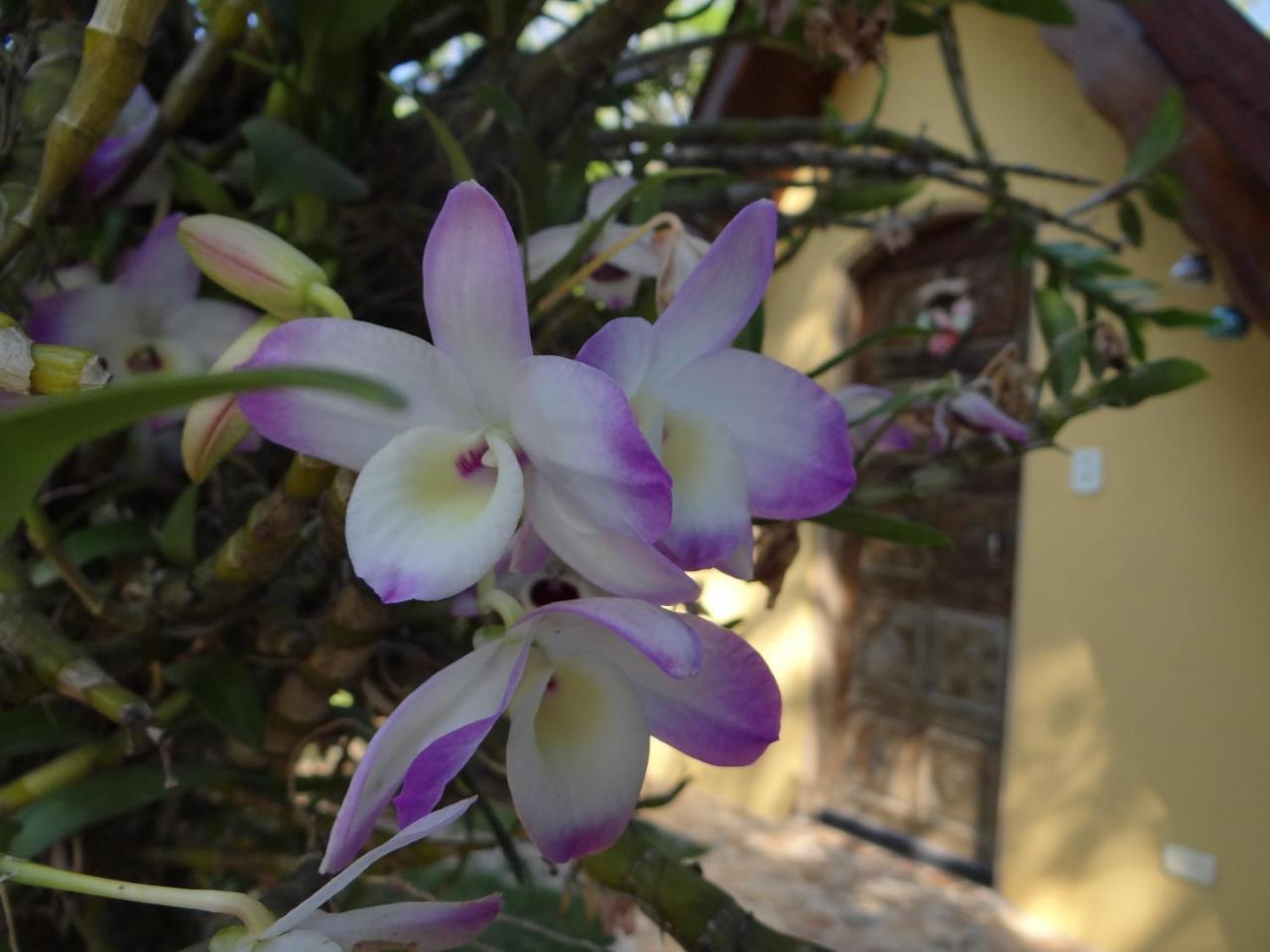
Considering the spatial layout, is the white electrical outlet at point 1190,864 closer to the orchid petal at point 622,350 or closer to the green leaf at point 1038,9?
the green leaf at point 1038,9

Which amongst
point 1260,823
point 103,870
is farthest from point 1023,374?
point 1260,823

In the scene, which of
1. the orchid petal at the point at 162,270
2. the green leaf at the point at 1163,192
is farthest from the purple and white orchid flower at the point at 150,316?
the green leaf at the point at 1163,192

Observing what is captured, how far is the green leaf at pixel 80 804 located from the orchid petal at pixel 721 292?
8.3 inches

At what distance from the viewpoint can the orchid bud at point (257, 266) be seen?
197 millimetres

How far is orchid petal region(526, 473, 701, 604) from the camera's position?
163 millimetres

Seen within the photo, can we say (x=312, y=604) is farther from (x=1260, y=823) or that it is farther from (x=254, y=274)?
(x=1260, y=823)

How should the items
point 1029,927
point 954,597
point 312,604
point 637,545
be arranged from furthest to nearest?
point 954,597 < point 1029,927 < point 312,604 < point 637,545

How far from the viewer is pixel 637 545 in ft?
0.53

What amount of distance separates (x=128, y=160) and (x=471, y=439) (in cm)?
19

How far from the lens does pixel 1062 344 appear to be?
1.39 feet

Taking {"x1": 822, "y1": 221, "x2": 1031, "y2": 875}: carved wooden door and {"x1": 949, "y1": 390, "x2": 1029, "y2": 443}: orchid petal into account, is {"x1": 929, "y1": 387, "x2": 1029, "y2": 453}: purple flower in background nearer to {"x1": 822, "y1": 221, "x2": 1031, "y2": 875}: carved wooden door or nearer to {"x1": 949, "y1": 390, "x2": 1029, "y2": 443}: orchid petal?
{"x1": 949, "y1": 390, "x2": 1029, "y2": 443}: orchid petal

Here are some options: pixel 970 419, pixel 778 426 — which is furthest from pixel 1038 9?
pixel 778 426

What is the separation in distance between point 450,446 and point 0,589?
13 cm

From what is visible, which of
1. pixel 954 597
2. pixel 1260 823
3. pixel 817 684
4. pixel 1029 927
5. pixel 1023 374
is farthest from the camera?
pixel 817 684
